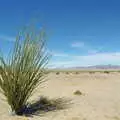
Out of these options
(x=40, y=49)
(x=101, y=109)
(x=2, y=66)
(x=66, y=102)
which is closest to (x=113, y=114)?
(x=101, y=109)

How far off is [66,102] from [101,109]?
1.84m

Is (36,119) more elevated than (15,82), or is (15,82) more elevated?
(15,82)

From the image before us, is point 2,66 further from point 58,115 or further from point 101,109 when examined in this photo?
point 101,109

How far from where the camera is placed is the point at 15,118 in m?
8.20

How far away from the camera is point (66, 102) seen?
1102 cm

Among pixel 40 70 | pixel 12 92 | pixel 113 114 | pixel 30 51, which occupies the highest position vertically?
pixel 30 51

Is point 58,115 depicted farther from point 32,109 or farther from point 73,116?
point 32,109

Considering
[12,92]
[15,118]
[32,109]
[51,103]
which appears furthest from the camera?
[51,103]

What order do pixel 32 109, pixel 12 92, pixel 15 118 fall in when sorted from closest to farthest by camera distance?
pixel 15 118
pixel 12 92
pixel 32 109

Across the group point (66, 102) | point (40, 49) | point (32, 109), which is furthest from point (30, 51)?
point (66, 102)

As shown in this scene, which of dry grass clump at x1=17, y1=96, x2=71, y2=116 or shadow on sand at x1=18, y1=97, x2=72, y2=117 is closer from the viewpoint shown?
shadow on sand at x1=18, y1=97, x2=72, y2=117

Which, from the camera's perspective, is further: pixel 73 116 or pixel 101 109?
pixel 101 109

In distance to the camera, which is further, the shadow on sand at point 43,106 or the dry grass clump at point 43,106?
the dry grass clump at point 43,106

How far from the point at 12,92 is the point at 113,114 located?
340 cm
